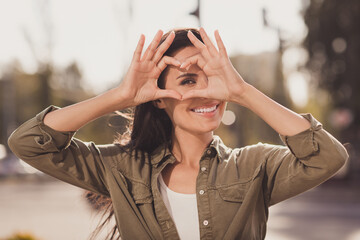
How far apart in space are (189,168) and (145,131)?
0.31 metres

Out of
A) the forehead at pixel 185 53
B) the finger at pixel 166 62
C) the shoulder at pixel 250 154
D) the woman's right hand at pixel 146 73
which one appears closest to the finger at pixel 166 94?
the woman's right hand at pixel 146 73

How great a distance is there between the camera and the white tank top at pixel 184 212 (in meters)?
2.67

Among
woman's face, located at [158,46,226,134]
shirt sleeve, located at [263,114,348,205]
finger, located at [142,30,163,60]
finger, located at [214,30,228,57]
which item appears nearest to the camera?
shirt sleeve, located at [263,114,348,205]

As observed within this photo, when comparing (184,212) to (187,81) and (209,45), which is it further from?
(209,45)

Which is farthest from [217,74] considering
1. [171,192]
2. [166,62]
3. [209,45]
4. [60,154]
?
[60,154]

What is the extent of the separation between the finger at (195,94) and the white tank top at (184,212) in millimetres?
465

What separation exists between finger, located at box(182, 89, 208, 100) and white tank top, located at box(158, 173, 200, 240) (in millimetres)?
465

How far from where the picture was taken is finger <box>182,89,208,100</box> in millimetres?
2641

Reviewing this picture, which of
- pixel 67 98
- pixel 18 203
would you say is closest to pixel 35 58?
pixel 67 98

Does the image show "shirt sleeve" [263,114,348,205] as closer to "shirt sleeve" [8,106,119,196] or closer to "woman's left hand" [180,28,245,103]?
"woman's left hand" [180,28,245,103]

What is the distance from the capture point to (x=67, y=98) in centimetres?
3947

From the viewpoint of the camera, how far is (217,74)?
8.61 feet

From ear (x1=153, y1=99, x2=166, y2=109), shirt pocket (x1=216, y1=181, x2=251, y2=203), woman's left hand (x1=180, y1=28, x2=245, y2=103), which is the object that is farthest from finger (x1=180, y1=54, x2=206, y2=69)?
shirt pocket (x1=216, y1=181, x2=251, y2=203)

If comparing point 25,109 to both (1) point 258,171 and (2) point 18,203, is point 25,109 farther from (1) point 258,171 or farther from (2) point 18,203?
(1) point 258,171
